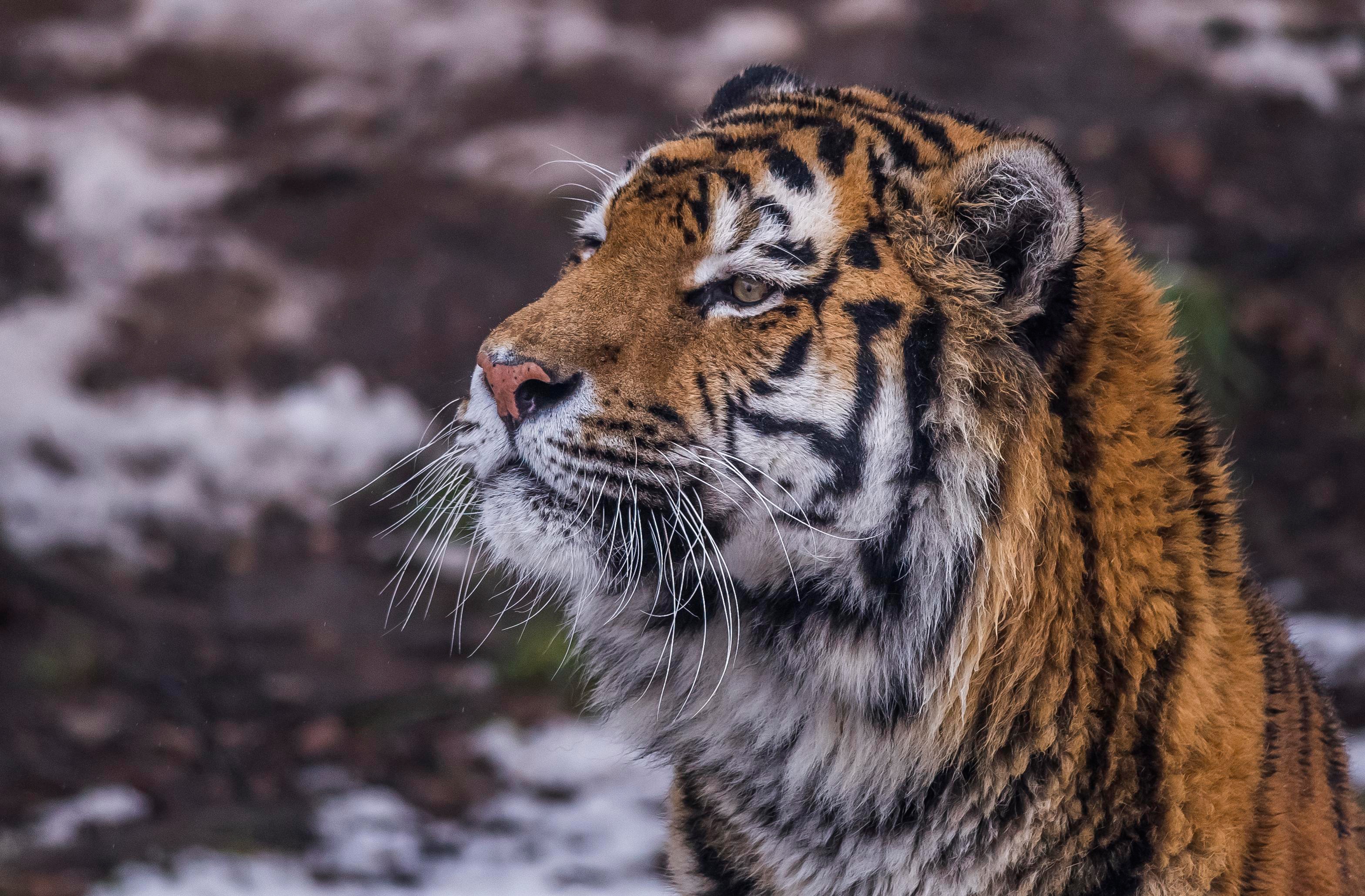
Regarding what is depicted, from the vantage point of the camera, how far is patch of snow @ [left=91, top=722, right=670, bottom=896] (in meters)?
2.87

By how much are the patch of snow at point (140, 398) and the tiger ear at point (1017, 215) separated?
344cm

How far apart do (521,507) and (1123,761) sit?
32.5 inches

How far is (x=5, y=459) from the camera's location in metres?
4.57

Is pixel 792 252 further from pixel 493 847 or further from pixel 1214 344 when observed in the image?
pixel 1214 344

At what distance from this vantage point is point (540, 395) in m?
1.59

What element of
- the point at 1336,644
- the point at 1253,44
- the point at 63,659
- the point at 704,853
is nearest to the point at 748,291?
the point at 704,853

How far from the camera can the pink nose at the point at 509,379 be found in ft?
5.09

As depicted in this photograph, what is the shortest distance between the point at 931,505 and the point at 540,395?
522mm

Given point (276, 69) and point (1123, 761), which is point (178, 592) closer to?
point (276, 69)

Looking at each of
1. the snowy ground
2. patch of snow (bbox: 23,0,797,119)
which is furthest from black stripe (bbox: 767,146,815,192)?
patch of snow (bbox: 23,0,797,119)

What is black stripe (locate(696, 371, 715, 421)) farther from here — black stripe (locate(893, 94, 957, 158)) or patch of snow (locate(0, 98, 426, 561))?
patch of snow (locate(0, 98, 426, 561))

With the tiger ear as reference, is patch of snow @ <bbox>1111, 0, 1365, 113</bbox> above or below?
above

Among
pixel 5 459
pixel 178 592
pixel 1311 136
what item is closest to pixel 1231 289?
pixel 1311 136

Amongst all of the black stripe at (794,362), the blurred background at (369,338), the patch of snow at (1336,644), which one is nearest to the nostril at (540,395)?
the black stripe at (794,362)
